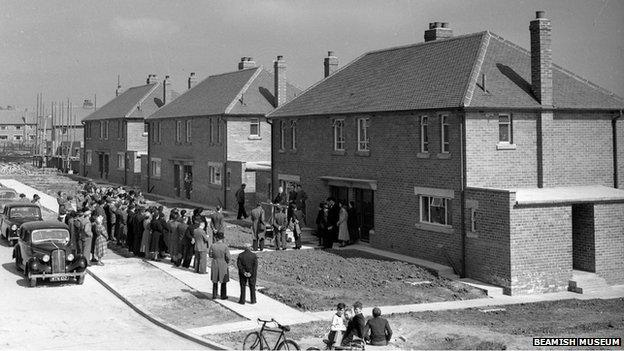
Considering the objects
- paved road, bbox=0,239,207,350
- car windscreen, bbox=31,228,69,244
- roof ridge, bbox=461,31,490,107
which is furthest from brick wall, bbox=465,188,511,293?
car windscreen, bbox=31,228,69,244

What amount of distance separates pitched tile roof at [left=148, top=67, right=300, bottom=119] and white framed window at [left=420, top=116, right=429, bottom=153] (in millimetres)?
18910

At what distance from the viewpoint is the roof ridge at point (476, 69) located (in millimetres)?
22889

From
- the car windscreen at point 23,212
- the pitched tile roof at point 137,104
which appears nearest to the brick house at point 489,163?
the car windscreen at point 23,212

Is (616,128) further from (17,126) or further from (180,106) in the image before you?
(17,126)

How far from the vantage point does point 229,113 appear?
4119 centimetres

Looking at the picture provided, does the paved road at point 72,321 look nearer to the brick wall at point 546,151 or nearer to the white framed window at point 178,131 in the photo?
the brick wall at point 546,151

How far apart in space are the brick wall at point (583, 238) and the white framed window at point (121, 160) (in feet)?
151

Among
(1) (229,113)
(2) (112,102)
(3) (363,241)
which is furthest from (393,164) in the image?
(2) (112,102)

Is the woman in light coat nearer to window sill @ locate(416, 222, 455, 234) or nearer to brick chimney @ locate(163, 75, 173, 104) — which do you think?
window sill @ locate(416, 222, 455, 234)

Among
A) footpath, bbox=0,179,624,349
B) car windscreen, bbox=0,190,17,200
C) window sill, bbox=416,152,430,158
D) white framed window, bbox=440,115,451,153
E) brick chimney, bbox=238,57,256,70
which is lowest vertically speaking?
footpath, bbox=0,179,624,349

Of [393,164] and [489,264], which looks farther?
[393,164]

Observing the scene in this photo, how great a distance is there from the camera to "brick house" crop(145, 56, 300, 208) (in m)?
40.7

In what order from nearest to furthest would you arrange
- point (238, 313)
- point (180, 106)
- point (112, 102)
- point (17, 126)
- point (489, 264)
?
point (238, 313) < point (489, 264) < point (180, 106) < point (112, 102) < point (17, 126)

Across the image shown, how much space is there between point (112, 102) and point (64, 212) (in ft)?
146
